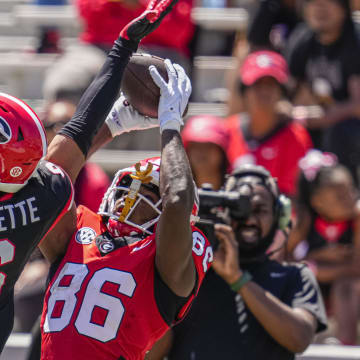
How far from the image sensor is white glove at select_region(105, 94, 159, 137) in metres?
3.16

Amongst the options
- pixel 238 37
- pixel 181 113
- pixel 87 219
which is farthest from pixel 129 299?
pixel 238 37

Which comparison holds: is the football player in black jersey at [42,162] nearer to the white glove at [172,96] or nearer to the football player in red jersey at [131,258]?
the football player in red jersey at [131,258]

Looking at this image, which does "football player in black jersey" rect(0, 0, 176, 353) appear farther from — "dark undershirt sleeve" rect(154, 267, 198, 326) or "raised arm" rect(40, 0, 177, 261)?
"dark undershirt sleeve" rect(154, 267, 198, 326)

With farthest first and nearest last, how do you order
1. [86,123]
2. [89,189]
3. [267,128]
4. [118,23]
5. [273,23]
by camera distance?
[273,23] < [118,23] < [267,128] < [89,189] < [86,123]

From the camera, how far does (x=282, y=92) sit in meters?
5.59

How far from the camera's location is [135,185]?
296 centimetres

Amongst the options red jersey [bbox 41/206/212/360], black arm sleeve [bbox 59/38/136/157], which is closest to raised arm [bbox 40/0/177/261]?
black arm sleeve [bbox 59/38/136/157]

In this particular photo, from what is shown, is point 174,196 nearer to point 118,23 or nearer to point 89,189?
point 89,189

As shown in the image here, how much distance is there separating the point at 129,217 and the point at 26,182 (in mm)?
379

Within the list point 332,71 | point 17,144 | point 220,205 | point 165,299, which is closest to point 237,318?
point 220,205

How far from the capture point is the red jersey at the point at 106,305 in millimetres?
2846

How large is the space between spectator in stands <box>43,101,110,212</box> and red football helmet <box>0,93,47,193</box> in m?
1.84

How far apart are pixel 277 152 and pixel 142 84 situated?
245 cm

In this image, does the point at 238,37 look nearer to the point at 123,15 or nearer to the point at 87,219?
the point at 123,15
